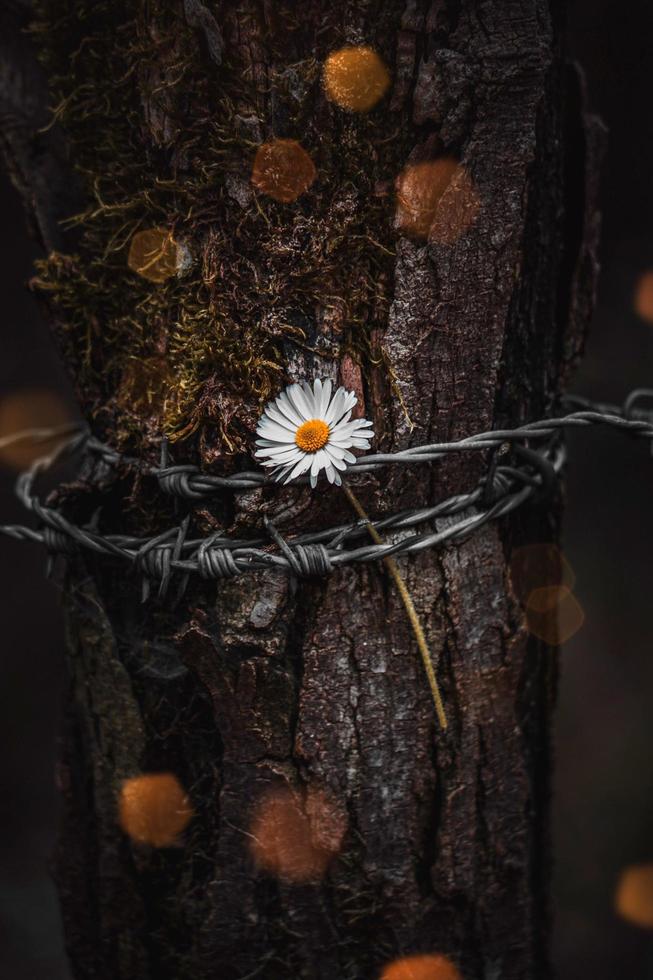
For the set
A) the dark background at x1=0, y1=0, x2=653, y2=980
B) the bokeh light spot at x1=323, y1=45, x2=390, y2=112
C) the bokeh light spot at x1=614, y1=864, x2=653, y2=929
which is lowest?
the bokeh light spot at x1=614, y1=864, x2=653, y2=929

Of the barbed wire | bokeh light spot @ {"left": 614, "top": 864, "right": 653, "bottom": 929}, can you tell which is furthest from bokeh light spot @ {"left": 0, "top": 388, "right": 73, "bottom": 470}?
bokeh light spot @ {"left": 614, "top": 864, "right": 653, "bottom": 929}

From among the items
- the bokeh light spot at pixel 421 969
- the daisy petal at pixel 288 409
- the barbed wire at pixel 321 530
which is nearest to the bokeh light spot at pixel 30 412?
the barbed wire at pixel 321 530

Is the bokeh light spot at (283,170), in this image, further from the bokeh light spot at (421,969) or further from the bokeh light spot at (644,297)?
the bokeh light spot at (644,297)

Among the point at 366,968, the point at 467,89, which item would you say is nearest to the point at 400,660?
the point at 366,968

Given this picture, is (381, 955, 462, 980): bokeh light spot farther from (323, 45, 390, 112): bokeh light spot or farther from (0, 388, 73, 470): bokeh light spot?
(0, 388, 73, 470): bokeh light spot

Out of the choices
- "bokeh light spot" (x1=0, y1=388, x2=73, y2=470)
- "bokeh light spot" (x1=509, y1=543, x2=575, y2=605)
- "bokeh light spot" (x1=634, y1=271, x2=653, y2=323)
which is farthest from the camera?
"bokeh light spot" (x1=634, y1=271, x2=653, y2=323)

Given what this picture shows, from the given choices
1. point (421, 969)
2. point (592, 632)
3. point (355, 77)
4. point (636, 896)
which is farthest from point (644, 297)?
point (421, 969)
